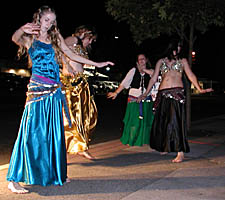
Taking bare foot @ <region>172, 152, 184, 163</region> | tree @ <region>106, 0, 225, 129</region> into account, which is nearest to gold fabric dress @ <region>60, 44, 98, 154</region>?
bare foot @ <region>172, 152, 184, 163</region>

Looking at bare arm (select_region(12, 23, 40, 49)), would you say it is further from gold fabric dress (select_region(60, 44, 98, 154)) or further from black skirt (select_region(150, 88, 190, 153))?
black skirt (select_region(150, 88, 190, 153))

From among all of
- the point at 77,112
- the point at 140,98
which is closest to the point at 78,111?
the point at 77,112

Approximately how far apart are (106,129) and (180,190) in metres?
6.42

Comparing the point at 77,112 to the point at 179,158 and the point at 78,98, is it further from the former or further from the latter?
the point at 179,158

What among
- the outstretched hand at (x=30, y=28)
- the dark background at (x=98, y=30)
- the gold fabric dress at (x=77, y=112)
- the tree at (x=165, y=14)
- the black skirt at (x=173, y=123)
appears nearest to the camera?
the outstretched hand at (x=30, y=28)

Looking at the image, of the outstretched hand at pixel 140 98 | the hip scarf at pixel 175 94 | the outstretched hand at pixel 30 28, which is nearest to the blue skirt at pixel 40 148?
the outstretched hand at pixel 30 28

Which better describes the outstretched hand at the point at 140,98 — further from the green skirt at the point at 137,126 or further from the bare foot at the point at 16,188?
the bare foot at the point at 16,188

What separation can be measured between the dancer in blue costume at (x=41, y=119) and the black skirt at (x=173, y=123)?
212 cm

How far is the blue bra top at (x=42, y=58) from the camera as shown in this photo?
14.1ft

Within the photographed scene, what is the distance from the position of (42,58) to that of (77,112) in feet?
5.78

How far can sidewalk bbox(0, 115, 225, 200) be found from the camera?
13.8ft

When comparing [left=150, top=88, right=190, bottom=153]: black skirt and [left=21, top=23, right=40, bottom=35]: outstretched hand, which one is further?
[left=150, top=88, right=190, bottom=153]: black skirt

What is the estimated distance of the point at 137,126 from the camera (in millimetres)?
7254

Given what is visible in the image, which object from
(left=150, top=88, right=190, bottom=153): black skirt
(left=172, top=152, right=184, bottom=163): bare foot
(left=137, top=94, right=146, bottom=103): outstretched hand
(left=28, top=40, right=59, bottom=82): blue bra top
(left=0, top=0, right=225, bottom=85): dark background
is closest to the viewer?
(left=28, top=40, right=59, bottom=82): blue bra top
